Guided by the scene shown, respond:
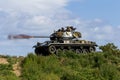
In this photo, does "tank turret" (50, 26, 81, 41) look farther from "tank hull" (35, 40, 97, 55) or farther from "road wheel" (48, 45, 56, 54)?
"road wheel" (48, 45, 56, 54)

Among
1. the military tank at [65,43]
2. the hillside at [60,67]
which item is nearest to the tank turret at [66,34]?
the military tank at [65,43]

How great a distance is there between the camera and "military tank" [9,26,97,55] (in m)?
43.4

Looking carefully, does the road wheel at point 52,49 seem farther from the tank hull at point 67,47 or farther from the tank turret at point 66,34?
the tank turret at point 66,34

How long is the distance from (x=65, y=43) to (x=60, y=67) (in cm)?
512

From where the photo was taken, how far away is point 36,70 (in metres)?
37.9

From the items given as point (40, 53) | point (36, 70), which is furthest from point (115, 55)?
point (36, 70)

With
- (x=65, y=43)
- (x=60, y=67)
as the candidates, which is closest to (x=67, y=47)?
(x=65, y=43)

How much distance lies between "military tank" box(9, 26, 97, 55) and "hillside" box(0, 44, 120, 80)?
141cm

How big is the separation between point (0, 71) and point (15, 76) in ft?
4.05

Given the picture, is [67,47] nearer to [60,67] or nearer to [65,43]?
[65,43]

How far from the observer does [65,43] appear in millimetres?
44000

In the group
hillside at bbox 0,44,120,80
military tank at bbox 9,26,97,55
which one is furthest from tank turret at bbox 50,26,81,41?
hillside at bbox 0,44,120,80

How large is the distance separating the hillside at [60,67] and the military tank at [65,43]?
1.41 m

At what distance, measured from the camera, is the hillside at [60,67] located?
3738cm
